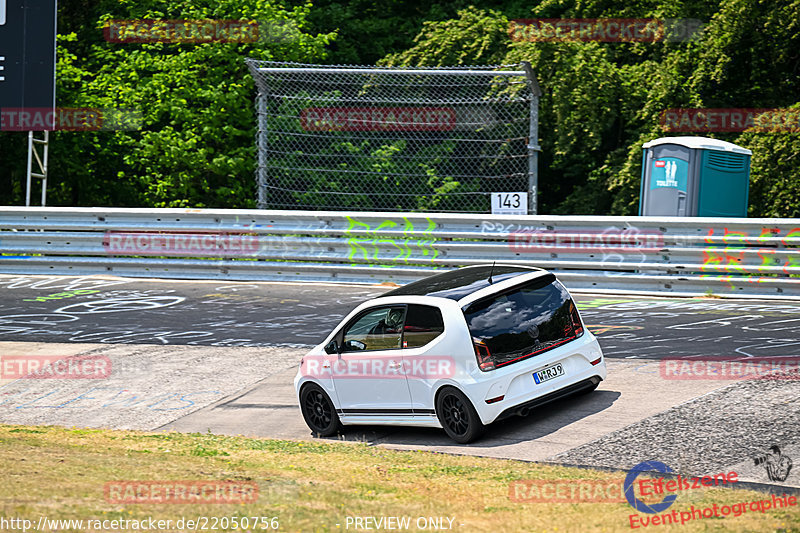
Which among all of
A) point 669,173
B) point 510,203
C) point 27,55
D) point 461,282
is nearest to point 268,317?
point 510,203

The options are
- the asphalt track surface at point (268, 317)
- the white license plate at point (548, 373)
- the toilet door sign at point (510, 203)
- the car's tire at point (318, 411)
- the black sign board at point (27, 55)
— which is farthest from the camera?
the black sign board at point (27, 55)

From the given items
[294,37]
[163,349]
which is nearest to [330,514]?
[163,349]

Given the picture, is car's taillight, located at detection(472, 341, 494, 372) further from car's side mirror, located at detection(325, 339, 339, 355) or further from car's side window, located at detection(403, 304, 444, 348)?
car's side mirror, located at detection(325, 339, 339, 355)

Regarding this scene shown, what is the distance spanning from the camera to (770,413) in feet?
28.7

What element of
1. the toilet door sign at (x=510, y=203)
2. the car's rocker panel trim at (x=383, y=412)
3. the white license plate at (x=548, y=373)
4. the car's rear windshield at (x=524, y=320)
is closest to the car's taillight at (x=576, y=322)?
the car's rear windshield at (x=524, y=320)

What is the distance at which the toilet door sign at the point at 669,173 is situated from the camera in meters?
15.9

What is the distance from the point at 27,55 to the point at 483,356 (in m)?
13.9

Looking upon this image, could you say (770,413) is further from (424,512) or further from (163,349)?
(163,349)

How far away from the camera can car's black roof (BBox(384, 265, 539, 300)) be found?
9500mm

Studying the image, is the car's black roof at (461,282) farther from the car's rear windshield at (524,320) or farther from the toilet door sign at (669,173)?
the toilet door sign at (669,173)

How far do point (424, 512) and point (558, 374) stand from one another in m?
3.54

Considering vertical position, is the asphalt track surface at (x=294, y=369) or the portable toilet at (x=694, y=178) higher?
the portable toilet at (x=694, y=178)

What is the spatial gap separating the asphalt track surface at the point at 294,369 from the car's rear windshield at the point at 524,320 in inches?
28.9

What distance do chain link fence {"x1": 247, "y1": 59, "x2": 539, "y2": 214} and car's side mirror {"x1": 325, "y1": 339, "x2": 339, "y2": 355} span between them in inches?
293
